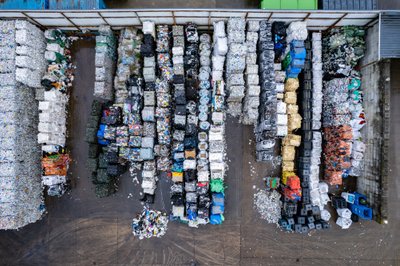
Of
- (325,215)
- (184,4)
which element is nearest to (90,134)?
(184,4)

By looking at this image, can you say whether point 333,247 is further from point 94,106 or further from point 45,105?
point 45,105

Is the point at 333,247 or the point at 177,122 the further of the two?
the point at 333,247

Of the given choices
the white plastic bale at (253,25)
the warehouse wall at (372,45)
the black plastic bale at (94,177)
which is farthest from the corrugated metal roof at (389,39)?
the black plastic bale at (94,177)

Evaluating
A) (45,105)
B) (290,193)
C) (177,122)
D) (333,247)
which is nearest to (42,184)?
(45,105)

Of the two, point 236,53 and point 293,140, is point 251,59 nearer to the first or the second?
point 236,53

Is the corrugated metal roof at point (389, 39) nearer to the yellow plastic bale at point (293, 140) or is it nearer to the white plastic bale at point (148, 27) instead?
the yellow plastic bale at point (293, 140)

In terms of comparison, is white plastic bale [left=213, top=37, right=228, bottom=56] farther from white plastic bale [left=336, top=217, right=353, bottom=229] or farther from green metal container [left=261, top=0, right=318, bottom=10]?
white plastic bale [left=336, top=217, right=353, bottom=229]

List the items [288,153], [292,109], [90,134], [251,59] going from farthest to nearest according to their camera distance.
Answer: [288,153]
[292,109]
[90,134]
[251,59]
